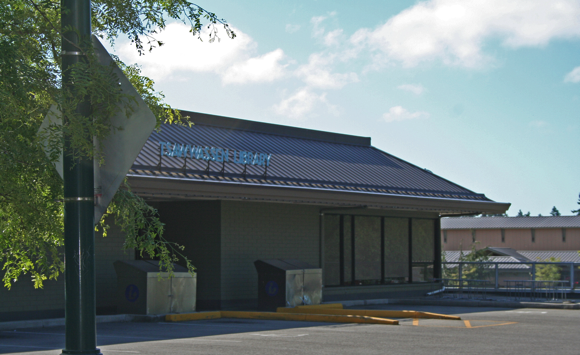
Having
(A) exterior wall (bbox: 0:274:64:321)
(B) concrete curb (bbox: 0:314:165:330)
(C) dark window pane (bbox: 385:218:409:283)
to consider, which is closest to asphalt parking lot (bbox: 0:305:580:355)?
(B) concrete curb (bbox: 0:314:165:330)

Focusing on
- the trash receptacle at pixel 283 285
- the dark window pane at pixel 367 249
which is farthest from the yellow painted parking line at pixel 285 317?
the dark window pane at pixel 367 249

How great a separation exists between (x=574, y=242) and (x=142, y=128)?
7124cm

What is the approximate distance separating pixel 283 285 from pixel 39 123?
1487cm

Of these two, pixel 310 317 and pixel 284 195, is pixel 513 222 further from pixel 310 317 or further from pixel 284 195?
pixel 310 317

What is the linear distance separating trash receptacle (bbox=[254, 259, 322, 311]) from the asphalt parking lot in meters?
2.32

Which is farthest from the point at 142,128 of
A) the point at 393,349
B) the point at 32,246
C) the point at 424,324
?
the point at 424,324

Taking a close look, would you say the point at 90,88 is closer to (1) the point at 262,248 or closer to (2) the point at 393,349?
(2) the point at 393,349

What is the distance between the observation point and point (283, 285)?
66.3ft

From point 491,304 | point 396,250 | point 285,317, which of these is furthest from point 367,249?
point 285,317

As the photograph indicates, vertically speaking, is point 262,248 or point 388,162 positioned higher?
point 388,162

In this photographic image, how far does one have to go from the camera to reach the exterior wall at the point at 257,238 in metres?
21.6

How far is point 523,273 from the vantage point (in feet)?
87.1

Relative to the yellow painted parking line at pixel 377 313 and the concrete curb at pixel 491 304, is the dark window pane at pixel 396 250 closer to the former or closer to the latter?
the concrete curb at pixel 491 304

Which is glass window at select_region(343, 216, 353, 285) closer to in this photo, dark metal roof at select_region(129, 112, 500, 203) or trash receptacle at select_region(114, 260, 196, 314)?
dark metal roof at select_region(129, 112, 500, 203)
